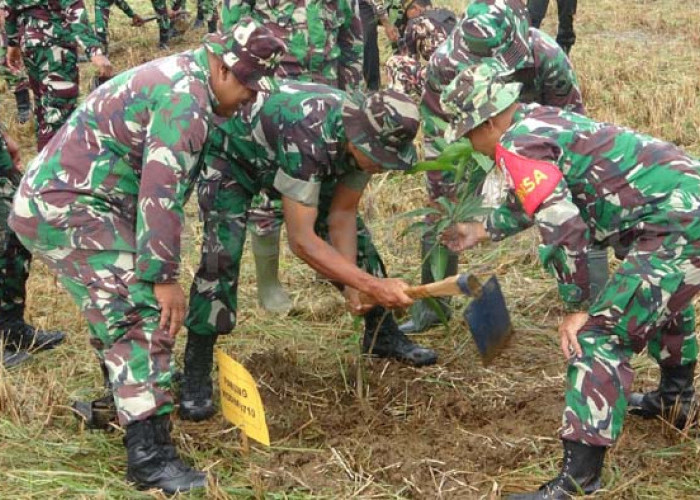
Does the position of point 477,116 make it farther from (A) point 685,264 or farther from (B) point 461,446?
(B) point 461,446

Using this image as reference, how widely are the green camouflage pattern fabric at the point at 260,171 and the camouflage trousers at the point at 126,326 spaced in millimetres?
579

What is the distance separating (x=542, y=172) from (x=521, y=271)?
8.09 ft

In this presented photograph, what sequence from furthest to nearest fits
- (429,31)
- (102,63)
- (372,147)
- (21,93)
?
(21,93), (102,63), (429,31), (372,147)

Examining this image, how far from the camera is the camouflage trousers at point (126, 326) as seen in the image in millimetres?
3201

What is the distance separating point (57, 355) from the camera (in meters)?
4.48

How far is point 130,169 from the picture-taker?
127 inches

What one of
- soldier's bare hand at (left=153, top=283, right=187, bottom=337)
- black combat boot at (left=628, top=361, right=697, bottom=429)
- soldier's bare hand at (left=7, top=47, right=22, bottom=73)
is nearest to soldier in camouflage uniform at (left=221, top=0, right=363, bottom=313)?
soldier's bare hand at (left=153, top=283, right=187, bottom=337)

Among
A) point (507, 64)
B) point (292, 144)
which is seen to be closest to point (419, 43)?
point (507, 64)

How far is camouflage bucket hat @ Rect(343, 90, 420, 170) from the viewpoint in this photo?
3.27 meters

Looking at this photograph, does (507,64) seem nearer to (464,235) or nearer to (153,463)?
(464,235)

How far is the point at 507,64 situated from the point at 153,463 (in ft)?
7.07

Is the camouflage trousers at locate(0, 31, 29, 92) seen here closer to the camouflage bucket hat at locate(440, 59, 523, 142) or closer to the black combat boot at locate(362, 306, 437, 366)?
the black combat boot at locate(362, 306, 437, 366)

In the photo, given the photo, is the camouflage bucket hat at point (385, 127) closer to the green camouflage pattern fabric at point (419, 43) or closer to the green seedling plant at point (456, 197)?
the green seedling plant at point (456, 197)

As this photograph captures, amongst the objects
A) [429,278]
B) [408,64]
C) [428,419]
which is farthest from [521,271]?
[428,419]
